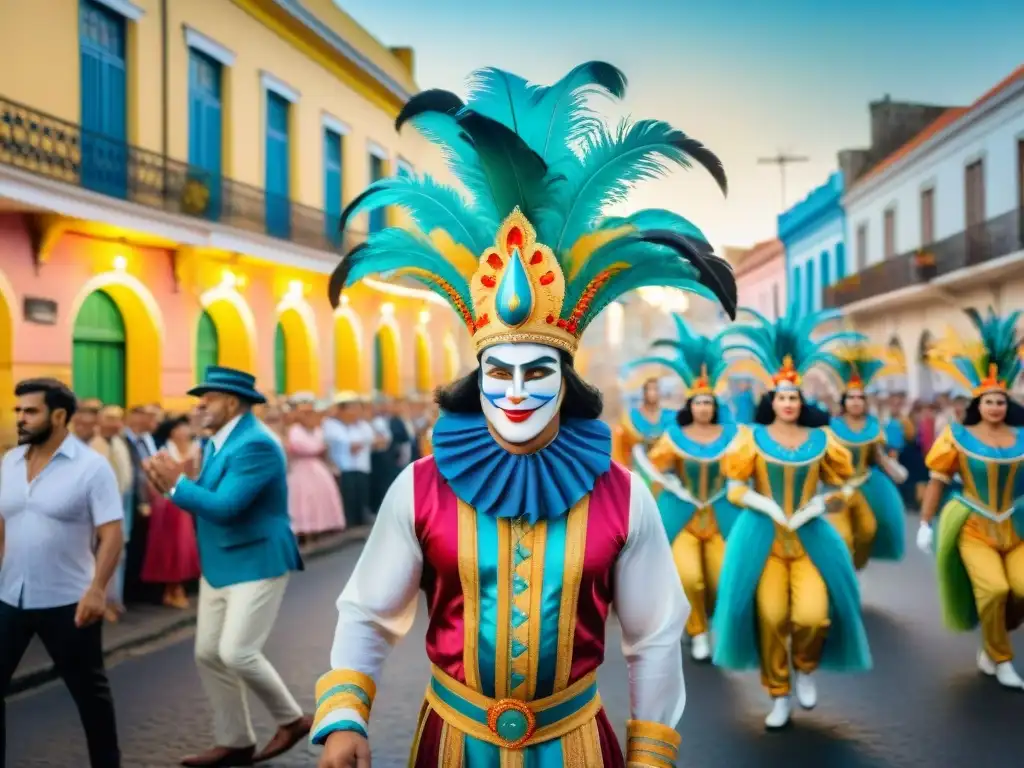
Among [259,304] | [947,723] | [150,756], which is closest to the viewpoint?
[150,756]

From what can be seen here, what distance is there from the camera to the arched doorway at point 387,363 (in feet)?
86.2

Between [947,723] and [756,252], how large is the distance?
42401 mm

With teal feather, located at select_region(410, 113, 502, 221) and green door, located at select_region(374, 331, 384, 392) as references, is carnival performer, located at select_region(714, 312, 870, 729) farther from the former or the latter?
green door, located at select_region(374, 331, 384, 392)

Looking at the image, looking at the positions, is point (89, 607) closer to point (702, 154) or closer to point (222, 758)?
point (222, 758)

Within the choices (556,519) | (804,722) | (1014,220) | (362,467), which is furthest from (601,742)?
(1014,220)

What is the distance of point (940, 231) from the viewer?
1021 inches

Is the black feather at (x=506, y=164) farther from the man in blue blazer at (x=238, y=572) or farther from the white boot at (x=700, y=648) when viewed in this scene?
the white boot at (x=700, y=648)

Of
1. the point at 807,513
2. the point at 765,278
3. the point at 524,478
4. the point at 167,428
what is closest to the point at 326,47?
the point at 167,428

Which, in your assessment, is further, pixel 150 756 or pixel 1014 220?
pixel 1014 220

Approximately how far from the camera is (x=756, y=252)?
47344 millimetres

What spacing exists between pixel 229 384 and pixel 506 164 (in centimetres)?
313

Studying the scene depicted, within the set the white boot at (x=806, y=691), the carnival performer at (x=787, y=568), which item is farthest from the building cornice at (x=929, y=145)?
the white boot at (x=806, y=691)

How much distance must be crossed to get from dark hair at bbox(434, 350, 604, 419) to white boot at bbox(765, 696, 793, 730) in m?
3.70

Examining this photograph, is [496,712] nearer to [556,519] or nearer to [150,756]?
[556,519]
